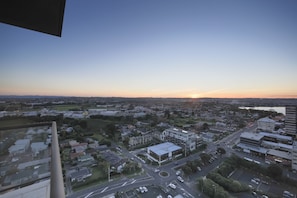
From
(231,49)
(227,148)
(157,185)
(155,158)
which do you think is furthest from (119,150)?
(231,49)

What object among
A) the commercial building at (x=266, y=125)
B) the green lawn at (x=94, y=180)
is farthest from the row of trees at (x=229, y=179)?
the commercial building at (x=266, y=125)

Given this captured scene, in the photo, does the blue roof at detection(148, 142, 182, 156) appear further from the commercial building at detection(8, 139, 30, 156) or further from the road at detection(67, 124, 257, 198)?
the commercial building at detection(8, 139, 30, 156)

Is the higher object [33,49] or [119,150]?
[33,49]

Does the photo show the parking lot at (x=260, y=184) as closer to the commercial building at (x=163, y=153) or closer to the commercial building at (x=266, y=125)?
the commercial building at (x=163, y=153)

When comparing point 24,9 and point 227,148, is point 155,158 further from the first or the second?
point 24,9

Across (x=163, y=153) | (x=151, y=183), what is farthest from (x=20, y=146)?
(x=163, y=153)

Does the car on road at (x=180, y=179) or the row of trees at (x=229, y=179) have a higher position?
the row of trees at (x=229, y=179)

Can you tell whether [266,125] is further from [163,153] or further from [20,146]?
[20,146]
